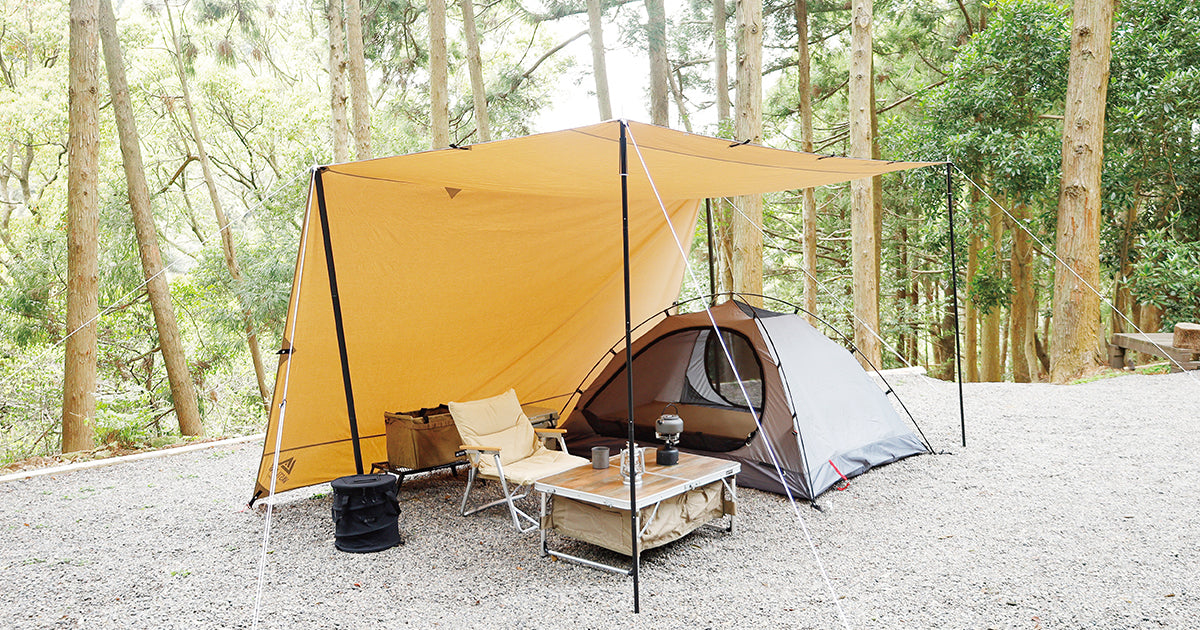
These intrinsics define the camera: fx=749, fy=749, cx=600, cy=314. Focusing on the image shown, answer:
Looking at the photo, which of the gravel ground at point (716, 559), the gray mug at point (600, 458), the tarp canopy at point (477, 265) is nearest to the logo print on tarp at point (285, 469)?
the tarp canopy at point (477, 265)

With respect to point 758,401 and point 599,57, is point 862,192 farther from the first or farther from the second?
point 758,401

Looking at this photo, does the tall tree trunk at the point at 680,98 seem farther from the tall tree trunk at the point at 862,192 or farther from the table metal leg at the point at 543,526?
the table metal leg at the point at 543,526

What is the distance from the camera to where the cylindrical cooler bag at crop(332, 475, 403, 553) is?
3.40 m

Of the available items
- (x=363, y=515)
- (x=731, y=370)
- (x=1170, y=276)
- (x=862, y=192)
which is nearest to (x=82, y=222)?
(x=363, y=515)

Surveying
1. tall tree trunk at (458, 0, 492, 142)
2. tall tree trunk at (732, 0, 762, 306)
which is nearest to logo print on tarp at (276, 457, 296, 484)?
tall tree trunk at (732, 0, 762, 306)

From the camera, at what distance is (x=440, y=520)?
3.84m

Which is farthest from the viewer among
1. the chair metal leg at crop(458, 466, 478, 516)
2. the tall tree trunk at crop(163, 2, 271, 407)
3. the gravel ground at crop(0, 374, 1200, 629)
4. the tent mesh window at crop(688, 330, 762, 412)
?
the tall tree trunk at crop(163, 2, 271, 407)

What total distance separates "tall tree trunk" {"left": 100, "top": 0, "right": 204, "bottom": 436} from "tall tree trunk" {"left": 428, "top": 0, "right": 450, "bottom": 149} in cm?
322

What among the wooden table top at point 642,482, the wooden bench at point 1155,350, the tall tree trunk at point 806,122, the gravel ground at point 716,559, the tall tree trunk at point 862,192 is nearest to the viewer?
the gravel ground at point 716,559

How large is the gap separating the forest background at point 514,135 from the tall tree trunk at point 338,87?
0.03m

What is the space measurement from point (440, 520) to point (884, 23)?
33.1 feet

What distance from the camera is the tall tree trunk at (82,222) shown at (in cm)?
579

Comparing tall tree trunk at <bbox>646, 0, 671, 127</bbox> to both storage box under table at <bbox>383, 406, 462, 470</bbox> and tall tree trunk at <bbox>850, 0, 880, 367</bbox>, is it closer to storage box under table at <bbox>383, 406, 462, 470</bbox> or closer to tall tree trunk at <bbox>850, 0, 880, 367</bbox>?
tall tree trunk at <bbox>850, 0, 880, 367</bbox>

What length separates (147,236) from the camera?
7.64 metres
